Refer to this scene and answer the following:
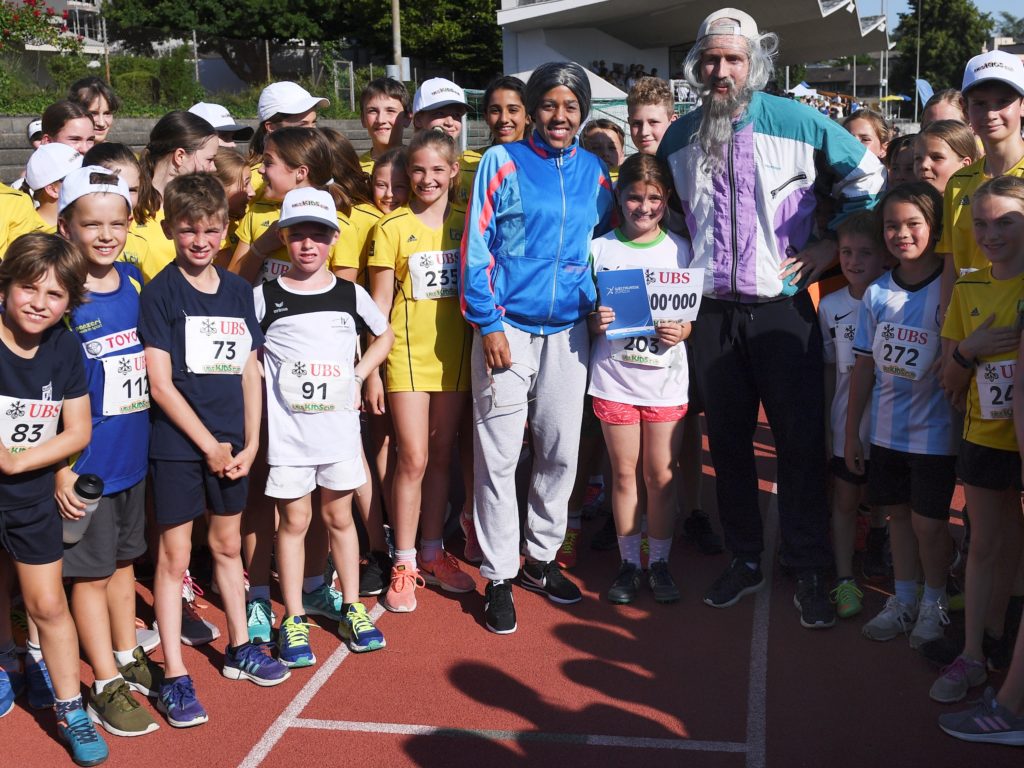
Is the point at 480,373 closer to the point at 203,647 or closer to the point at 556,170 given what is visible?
the point at 556,170

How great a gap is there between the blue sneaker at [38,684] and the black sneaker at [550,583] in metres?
2.08

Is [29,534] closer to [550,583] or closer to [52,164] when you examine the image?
[52,164]

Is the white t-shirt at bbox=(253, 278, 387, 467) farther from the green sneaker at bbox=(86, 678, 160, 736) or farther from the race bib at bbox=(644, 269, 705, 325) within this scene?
the race bib at bbox=(644, 269, 705, 325)

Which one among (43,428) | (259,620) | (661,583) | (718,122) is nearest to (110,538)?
(43,428)

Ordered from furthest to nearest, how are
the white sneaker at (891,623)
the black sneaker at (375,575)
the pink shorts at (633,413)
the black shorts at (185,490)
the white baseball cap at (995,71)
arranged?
the black sneaker at (375,575) < the pink shorts at (633,413) < the white sneaker at (891,623) < the white baseball cap at (995,71) < the black shorts at (185,490)

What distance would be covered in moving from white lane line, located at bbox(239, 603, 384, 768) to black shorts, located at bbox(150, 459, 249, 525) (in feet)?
2.56

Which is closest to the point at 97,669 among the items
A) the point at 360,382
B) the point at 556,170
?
the point at 360,382

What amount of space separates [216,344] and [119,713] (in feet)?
4.47

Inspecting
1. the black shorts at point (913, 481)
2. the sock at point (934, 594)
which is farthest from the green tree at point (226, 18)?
the sock at point (934, 594)

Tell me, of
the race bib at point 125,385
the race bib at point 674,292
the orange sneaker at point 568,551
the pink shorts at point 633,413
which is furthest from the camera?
the orange sneaker at point 568,551

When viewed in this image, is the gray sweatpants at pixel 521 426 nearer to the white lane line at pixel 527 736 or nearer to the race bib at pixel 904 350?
the white lane line at pixel 527 736

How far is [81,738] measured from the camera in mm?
3510

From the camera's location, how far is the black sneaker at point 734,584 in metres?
4.67

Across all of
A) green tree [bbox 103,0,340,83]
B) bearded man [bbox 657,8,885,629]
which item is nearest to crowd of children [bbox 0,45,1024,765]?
bearded man [bbox 657,8,885,629]
